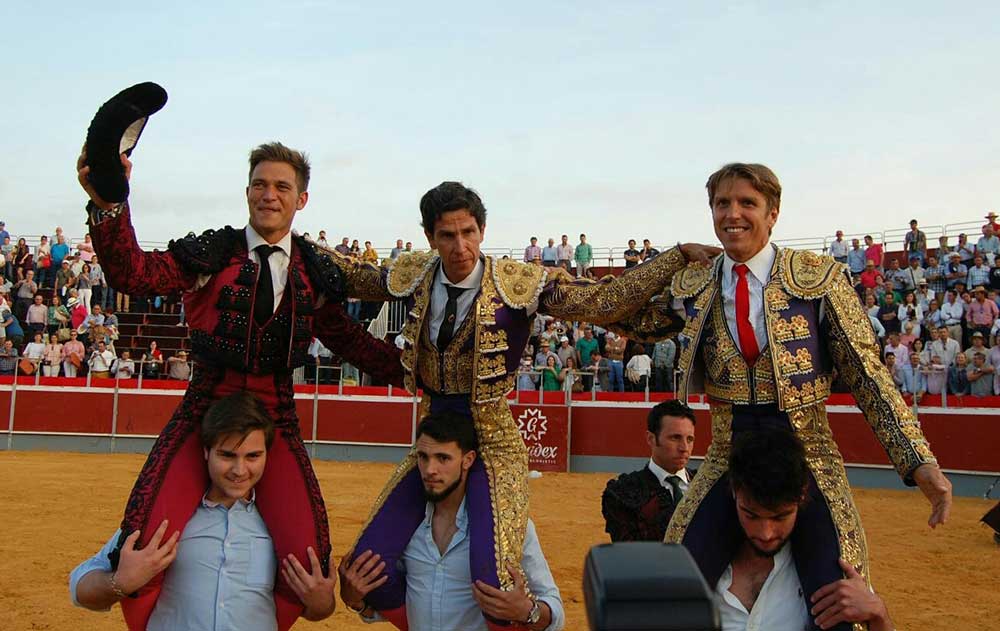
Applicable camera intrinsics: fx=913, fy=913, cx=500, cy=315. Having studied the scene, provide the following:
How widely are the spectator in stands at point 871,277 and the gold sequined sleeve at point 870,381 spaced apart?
504 inches

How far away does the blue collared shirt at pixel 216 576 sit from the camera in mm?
2969

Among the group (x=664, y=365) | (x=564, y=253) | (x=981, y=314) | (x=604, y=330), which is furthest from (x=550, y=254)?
(x=981, y=314)

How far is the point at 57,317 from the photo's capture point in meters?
16.2

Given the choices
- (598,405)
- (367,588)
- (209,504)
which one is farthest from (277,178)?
(598,405)

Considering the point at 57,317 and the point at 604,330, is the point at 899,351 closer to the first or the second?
the point at 604,330

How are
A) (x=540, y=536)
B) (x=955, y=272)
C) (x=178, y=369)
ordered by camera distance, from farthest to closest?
(x=178, y=369) < (x=955, y=272) < (x=540, y=536)

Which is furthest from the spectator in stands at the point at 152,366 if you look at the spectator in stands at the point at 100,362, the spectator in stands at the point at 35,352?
the spectator in stands at the point at 35,352

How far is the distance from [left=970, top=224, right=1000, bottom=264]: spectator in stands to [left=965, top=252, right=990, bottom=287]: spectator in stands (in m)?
0.19

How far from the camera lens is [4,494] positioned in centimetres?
998

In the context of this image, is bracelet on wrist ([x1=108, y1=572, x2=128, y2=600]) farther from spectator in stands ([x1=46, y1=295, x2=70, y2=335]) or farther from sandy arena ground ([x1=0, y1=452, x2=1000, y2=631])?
spectator in stands ([x1=46, y1=295, x2=70, y2=335])

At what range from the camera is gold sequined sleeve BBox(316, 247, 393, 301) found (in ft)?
12.2

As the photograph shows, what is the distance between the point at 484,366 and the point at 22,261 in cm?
1748

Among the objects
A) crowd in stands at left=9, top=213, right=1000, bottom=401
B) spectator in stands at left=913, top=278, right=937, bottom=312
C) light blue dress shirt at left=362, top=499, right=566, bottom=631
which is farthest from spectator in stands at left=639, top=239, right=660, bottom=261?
light blue dress shirt at left=362, top=499, right=566, bottom=631

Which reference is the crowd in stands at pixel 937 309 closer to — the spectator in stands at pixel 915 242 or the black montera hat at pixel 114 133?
the spectator in stands at pixel 915 242
